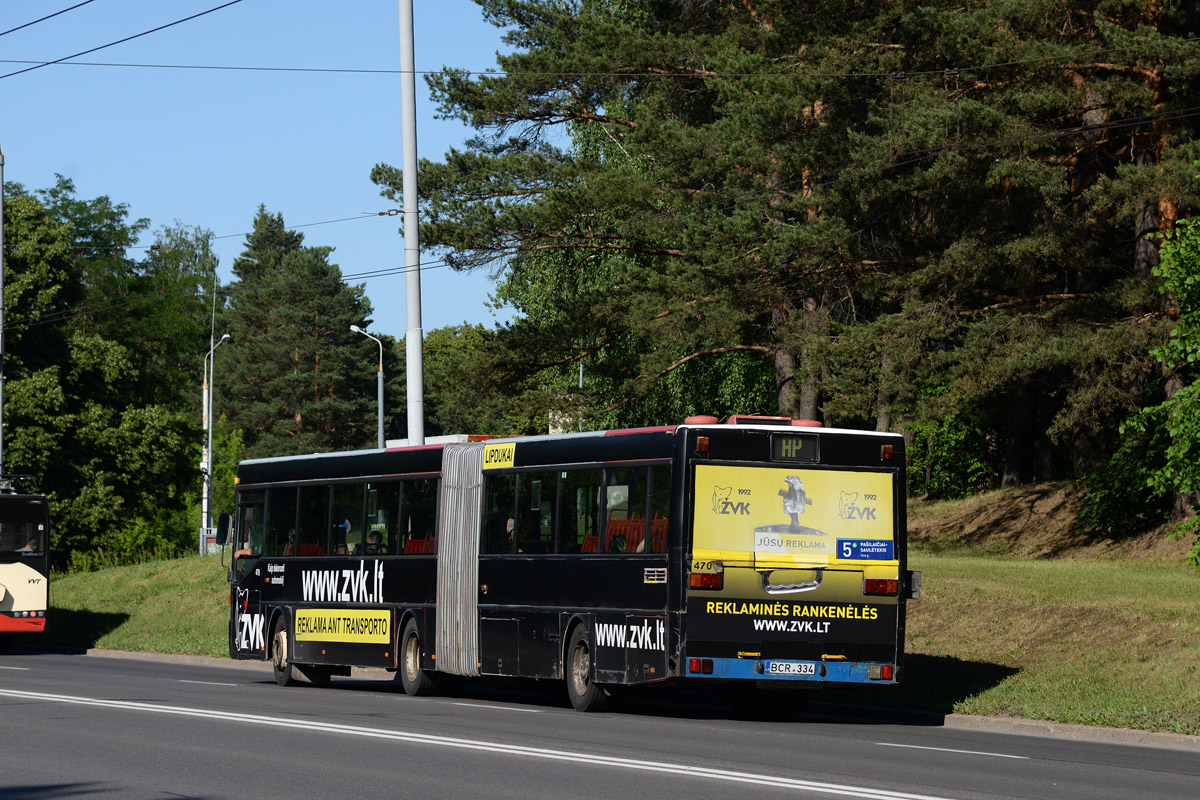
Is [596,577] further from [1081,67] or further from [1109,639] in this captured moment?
[1081,67]

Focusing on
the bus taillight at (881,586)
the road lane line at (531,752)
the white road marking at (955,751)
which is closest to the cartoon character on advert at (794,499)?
the bus taillight at (881,586)

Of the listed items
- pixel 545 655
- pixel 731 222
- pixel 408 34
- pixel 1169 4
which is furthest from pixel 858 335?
pixel 545 655

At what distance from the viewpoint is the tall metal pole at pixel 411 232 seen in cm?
2420

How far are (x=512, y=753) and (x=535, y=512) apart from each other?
20.4ft

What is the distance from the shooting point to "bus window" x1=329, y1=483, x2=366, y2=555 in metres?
21.8

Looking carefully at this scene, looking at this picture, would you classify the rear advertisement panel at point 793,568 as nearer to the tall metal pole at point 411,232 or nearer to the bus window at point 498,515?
the bus window at point 498,515

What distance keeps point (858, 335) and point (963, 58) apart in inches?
220

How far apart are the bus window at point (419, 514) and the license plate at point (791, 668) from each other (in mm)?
5332

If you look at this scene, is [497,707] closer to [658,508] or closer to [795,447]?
[658,508]

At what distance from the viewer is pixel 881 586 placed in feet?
55.5

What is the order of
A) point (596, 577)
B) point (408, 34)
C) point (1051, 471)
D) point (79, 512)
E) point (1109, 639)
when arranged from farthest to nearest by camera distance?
point (79, 512) < point (1051, 471) < point (408, 34) < point (1109, 639) < point (596, 577)

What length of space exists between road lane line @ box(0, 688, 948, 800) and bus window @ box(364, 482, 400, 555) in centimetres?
428

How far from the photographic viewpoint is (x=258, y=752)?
1249 centimetres

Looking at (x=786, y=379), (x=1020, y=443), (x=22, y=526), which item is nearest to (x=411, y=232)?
(x=22, y=526)
